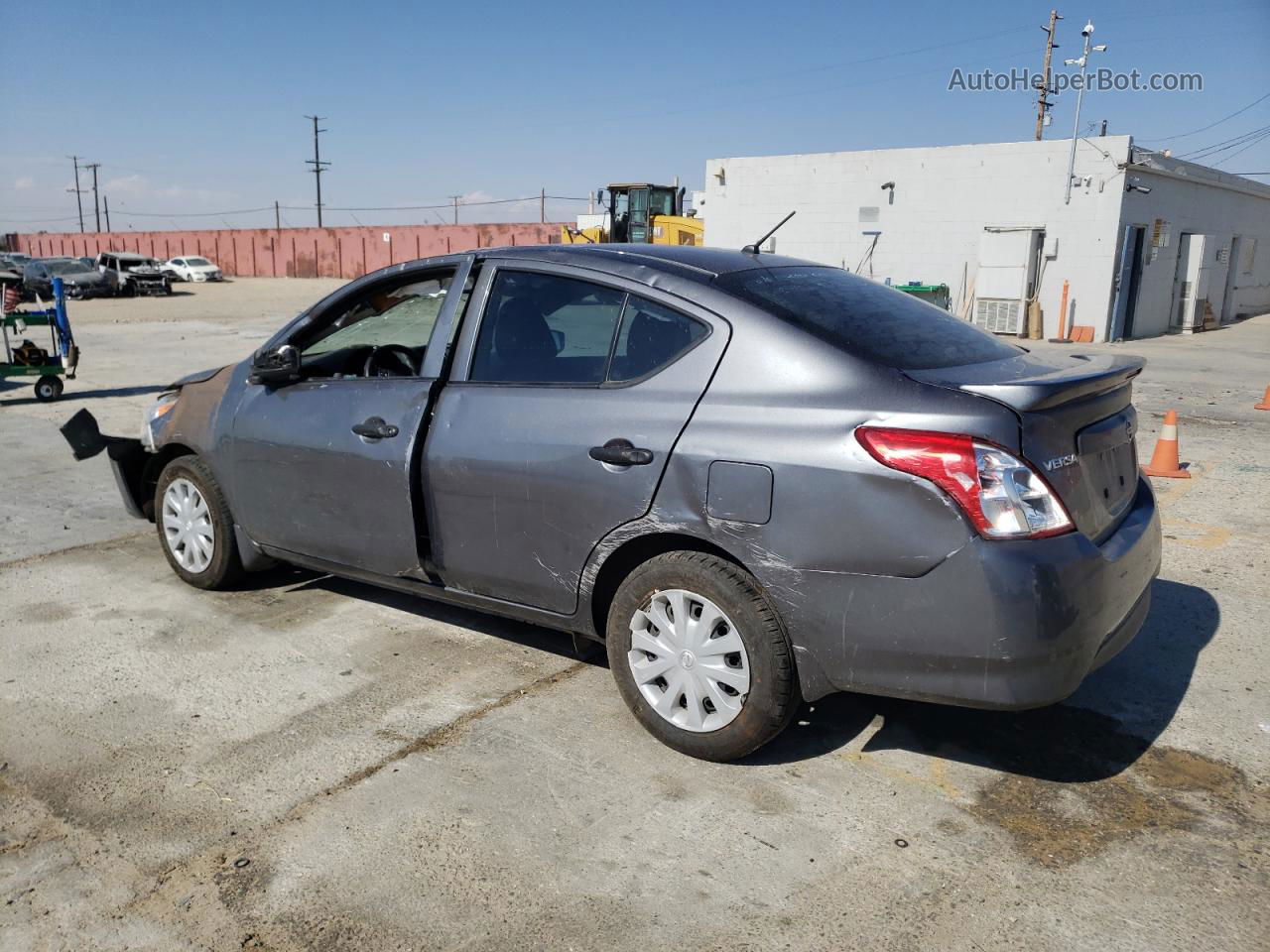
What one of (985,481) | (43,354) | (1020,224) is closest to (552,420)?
(985,481)

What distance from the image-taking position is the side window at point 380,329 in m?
4.41

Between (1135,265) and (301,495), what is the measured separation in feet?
74.0

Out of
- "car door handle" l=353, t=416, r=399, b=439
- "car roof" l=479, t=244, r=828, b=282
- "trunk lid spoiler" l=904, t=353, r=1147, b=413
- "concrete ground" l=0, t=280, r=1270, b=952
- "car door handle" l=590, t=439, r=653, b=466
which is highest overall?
"car roof" l=479, t=244, r=828, b=282

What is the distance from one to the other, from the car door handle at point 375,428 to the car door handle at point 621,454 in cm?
101

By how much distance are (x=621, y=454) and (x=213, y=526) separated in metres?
2.57

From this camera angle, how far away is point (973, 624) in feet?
9.36

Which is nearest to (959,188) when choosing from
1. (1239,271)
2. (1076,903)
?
(1239,271)

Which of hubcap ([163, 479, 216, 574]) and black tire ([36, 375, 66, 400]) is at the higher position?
hubcap ([163, 479, 216, 574])

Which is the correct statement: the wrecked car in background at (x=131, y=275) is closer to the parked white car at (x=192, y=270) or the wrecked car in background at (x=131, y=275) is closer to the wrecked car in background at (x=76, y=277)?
the wrecked car in background at (x=76, y=277)

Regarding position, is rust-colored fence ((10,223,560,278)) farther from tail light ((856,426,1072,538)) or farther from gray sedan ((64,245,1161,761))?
tail light ((856,426,1072,538))

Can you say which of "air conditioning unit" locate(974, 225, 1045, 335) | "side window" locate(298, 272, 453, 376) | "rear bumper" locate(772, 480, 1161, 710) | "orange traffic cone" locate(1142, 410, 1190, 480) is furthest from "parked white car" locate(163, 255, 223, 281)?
"rear bumper" locate(772, 480, 1161, 710)

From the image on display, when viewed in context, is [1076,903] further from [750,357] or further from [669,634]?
[750,357]

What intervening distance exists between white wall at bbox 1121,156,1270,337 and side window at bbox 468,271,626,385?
20916mm

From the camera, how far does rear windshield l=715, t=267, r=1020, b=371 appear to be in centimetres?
329
